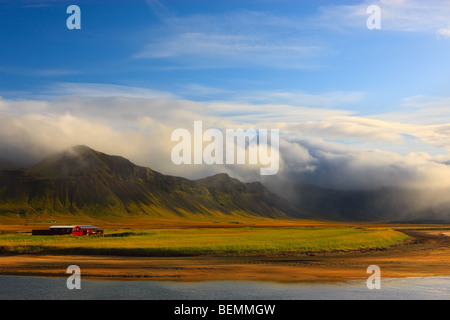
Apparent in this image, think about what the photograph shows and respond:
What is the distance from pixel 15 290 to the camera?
47.6m

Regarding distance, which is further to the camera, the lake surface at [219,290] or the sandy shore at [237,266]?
the sandy shore at [237,266]

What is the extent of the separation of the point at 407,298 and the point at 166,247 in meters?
46.6

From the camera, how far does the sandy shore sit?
56.3 meters

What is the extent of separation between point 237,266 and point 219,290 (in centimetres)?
1760

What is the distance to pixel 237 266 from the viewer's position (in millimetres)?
64625

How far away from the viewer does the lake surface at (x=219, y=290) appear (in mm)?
43906

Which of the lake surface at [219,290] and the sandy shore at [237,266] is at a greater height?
the sandy shore at [237,266]

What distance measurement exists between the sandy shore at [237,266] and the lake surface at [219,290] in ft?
12.9

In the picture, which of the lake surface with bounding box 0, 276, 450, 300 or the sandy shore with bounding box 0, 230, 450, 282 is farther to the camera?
the sandy shore with bounding box 0, 230, 450, 282

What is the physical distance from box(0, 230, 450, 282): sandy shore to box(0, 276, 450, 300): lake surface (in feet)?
12.9

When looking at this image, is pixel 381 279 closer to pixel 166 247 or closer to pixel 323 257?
pixel 323 257

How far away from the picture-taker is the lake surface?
4391cm

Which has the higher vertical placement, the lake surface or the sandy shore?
the sandy shore
